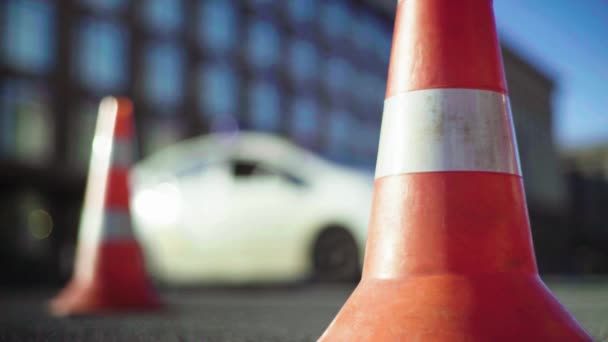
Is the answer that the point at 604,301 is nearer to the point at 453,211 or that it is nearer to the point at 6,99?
the point at 453,211

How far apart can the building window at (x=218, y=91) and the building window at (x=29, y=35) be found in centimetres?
806

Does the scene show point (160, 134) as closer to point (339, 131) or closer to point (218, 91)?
point (218, 91)

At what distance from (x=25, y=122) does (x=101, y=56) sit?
13.9 feet

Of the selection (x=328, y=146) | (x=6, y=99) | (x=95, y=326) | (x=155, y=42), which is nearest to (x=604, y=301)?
(x=95, y=326)

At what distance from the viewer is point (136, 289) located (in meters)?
5.62

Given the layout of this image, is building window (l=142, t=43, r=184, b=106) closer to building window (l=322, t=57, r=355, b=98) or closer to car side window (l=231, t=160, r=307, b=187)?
building window (l=322, t=57, r=355, b=98)

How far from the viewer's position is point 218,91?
3447 cm

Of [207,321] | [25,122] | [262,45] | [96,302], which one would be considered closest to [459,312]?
[207,321]

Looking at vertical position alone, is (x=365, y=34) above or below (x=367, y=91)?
above

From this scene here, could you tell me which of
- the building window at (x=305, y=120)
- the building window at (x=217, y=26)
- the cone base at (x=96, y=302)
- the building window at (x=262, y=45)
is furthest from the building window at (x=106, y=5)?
the cone base at (x=96, y=302)

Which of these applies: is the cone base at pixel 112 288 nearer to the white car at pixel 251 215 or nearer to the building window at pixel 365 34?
the white car at pixel 251 215

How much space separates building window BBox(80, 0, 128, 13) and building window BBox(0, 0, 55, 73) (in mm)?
1726

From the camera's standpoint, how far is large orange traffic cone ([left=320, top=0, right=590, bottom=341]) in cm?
234

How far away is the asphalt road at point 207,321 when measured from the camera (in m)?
3.58
